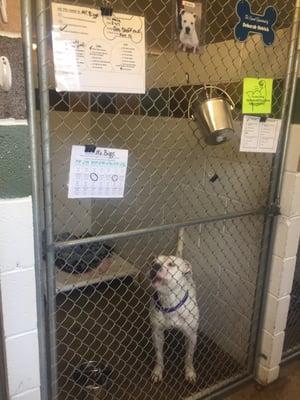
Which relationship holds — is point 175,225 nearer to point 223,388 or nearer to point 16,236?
point 16,236

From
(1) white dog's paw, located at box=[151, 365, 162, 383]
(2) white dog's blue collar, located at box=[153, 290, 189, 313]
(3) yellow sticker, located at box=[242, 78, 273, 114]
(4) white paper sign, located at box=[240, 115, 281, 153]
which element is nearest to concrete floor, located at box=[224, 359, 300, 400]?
(1) white dog's paw, located at box=[151, 365, 162, 383]

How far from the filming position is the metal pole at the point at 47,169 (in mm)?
967

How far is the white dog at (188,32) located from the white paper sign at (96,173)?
0.46 m

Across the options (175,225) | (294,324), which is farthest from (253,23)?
(294,324)

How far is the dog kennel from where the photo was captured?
4.99 ft

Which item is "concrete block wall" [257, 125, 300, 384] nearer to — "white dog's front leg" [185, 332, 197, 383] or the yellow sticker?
the yellow sticker

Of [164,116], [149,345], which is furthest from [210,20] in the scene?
[149,345]

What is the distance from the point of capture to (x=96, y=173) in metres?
1.16

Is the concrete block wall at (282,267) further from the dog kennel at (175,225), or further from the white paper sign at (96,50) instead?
the white paper sign at (96,50)

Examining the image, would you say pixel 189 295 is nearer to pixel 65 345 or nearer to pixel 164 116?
pixel 65 345

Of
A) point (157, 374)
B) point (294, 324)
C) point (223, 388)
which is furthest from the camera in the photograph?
point (294, 324)

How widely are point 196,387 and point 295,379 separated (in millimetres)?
532

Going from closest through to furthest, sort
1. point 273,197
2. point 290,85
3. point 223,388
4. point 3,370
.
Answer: point 3,370
point 290,85
point 273,197
point 223,388

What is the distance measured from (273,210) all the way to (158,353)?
95 centimetres
